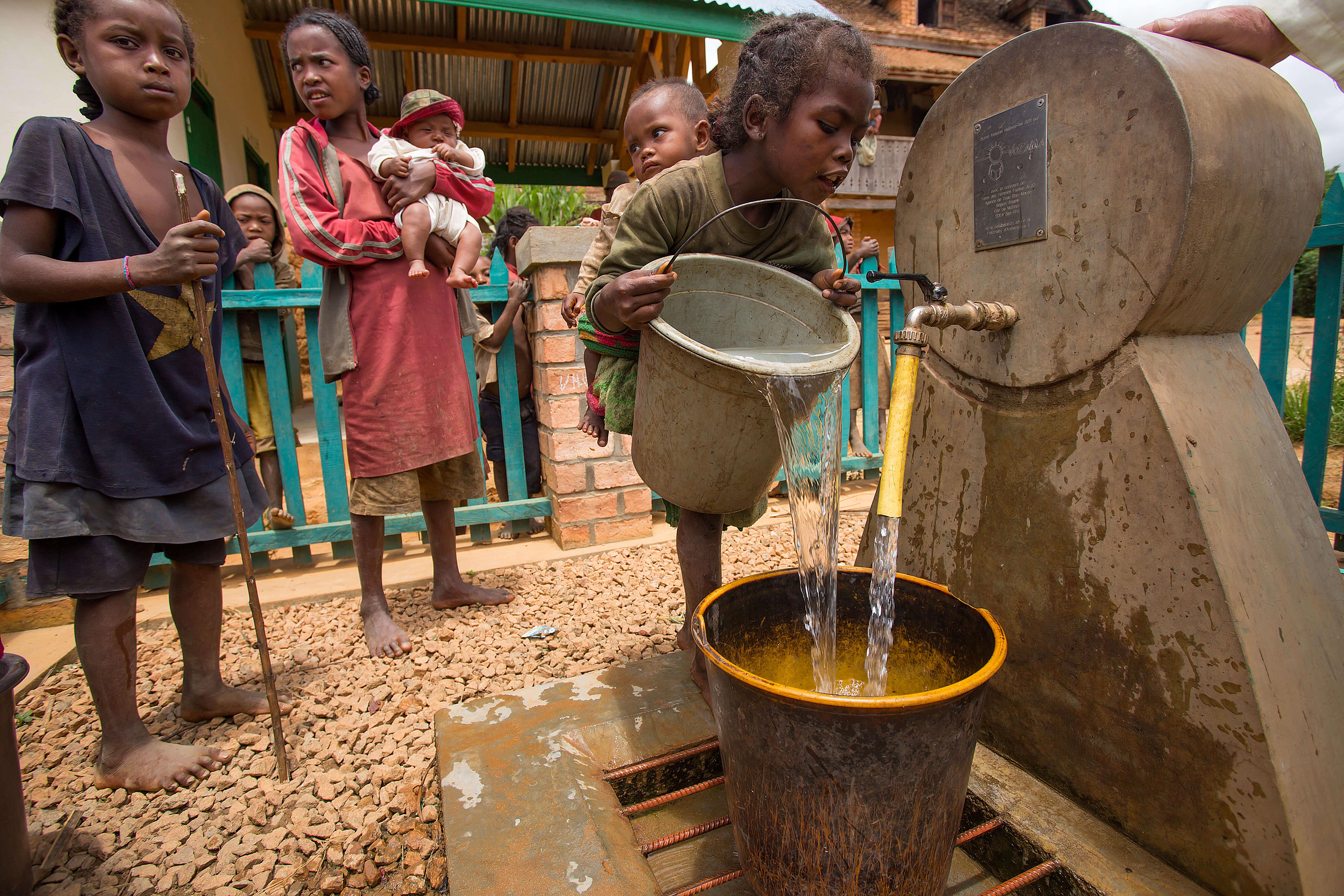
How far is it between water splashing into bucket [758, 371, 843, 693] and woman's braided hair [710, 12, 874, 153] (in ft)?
2.59

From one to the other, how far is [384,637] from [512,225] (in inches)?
158

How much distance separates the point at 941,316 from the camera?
151 centimetres

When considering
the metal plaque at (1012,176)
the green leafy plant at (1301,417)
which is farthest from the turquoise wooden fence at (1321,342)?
the green leafy plant at (1301,417)

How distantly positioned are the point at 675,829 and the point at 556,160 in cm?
976

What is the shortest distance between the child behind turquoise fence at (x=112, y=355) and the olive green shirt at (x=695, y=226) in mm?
1067

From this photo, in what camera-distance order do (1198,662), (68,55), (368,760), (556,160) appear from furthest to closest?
(556,160) → (368,760) → (68,55) → (1198,662)

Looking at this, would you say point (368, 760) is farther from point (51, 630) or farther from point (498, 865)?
point (51, 630)

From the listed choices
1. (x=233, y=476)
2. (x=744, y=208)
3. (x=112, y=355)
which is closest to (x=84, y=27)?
(x=112, y=355)

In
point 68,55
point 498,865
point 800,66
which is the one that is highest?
point 68,55

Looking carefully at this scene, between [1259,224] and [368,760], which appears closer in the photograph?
[1259,224]

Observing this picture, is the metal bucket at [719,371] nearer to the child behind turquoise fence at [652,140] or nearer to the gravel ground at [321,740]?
the child behind turquoise fence at [652,140]

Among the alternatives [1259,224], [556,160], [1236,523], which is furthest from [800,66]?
[556,160]

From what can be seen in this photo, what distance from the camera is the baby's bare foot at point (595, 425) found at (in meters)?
2.32

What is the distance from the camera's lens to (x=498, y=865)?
56.5 inches
